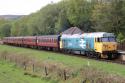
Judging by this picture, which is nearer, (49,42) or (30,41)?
(49,42)

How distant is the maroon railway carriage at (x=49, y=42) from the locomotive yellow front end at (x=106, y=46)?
1653cm

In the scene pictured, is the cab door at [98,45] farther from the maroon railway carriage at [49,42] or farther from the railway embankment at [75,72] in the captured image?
the maroon railway carriage at [49,42]

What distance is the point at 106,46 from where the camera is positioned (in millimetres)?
41375

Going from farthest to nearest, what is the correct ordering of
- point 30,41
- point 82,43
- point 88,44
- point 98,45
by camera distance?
point 30,41 < point 82,43 < point 88,44 < point 98,45

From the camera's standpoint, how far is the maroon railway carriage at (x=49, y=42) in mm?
58525

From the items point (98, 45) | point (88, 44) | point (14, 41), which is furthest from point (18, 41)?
point (98, 45)

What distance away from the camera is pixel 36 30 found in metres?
109

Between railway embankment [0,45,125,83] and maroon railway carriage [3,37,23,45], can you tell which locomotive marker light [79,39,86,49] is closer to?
railway embankment [0,45,125,83]

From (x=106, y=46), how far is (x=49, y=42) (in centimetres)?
2188

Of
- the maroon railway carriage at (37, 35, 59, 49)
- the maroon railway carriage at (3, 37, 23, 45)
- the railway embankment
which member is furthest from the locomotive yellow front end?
the maroon railway carriage at (3, 37, 23, 45)

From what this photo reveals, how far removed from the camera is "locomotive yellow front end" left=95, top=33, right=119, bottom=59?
41125 mm

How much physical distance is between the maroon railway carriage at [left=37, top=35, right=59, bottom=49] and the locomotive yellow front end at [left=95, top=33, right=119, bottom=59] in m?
16.5

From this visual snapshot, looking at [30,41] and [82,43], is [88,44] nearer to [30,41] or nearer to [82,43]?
[82,43]

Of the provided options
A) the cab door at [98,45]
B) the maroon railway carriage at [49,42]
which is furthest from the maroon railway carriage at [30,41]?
the cab door at [98,45]
